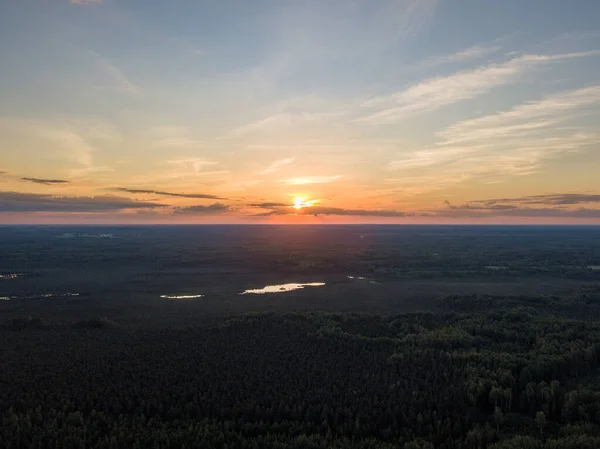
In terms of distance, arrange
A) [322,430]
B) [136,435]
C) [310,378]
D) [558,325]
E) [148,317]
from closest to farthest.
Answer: [136,435], [322,430], [310,378], [558,325], [148,317]

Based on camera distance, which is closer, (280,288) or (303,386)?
(303,386)

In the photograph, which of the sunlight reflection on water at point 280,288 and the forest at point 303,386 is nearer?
the forest at point 303,386

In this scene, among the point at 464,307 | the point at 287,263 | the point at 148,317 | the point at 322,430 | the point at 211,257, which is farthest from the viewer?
the point at 211,257

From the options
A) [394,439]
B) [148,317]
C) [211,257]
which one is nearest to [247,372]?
[394,439]

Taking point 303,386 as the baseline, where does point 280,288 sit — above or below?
below

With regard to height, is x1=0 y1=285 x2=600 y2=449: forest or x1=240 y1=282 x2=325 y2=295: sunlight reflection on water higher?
x1=0 y1=285 x2=600 y2=449: forest

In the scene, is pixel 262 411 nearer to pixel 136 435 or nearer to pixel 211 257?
pixel 136 435

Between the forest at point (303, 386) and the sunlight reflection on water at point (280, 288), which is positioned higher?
the forest at point (303, 386)

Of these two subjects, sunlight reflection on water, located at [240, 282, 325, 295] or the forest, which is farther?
sunlight reflection on water, located at [240, 282, 325, 295]
